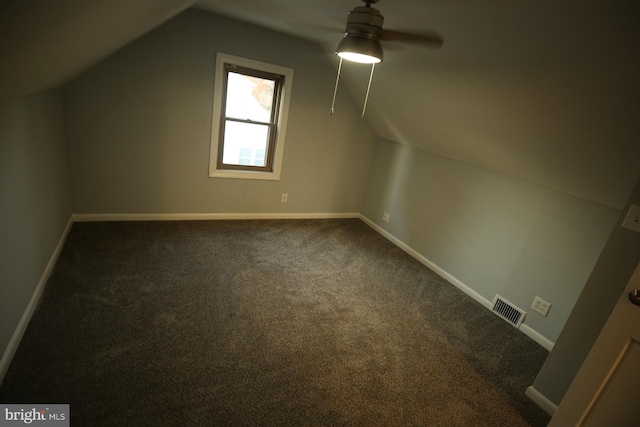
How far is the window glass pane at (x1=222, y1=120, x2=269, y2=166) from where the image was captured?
11.9 feet

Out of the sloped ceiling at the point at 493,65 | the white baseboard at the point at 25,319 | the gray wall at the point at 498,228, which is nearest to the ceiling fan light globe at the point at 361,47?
the sloped ceiling at the point at 493,65

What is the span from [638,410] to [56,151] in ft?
12.6

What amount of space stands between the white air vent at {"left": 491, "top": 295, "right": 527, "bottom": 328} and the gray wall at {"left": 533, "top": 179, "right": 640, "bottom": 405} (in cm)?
80

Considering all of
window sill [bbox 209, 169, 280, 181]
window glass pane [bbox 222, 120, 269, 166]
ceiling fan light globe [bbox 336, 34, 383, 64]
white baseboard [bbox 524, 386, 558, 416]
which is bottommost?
white baseboard [bbox 524, 386, 558, 416]

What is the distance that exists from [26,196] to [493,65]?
9.29 feet

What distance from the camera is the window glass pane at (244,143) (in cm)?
364

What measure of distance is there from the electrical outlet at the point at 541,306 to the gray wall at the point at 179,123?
103 inches

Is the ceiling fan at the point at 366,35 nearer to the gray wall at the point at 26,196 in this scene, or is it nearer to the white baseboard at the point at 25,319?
the gray wall at the point at 26,196

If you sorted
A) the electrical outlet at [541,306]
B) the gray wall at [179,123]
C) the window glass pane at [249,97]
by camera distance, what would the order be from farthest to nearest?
the window glass pane at [249,97], the gray wall at [179,123], the electrical outlet at [541,306]

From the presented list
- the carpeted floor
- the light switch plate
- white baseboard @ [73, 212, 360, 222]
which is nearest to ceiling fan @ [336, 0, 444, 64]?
the light switch plate

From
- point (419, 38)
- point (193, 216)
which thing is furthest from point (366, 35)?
point (193, 216)

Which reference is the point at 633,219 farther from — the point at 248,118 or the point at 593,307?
the point at 248,118

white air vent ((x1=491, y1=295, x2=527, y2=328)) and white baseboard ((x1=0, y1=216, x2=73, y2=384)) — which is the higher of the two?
white air vent ((x1=491, y1=295, x2=527, y2=328))

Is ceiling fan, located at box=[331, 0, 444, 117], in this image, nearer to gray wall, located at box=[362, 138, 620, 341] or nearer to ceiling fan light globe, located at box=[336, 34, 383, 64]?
ceiling fan light globe, located at box=[336, 34, 383, 64]
